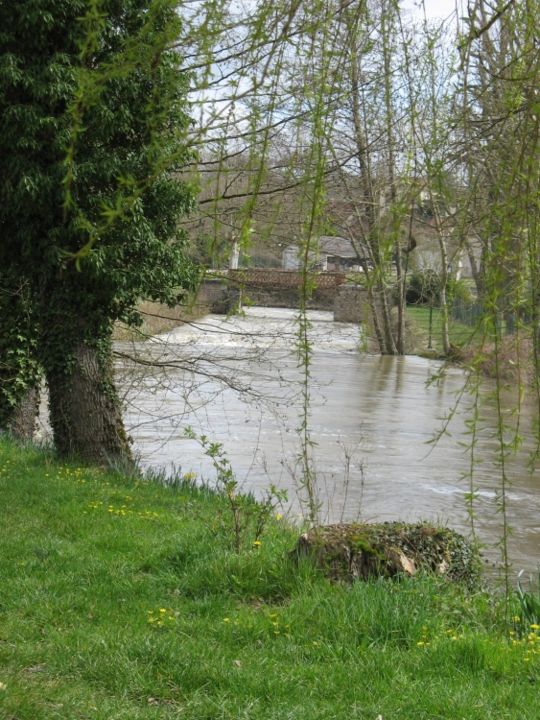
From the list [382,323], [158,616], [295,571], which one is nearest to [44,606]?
[158,616]

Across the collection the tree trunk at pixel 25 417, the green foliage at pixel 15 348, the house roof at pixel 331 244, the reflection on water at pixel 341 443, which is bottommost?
the reflection on water at pixel 341 443

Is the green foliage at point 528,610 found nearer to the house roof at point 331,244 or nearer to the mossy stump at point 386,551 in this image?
the mossy stump at point 386,551

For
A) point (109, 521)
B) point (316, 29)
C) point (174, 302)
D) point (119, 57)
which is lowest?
point (109, 521)

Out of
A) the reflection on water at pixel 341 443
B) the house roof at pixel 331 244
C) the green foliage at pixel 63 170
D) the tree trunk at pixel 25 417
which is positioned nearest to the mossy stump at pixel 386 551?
the house roof at pixel 331 244

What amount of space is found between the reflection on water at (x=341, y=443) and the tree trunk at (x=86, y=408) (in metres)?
1.20

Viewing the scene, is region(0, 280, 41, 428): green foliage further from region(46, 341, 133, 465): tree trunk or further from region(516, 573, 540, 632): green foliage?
region(516, 573, 540, 632): green foliage

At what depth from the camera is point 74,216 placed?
878cm

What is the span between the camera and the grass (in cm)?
395

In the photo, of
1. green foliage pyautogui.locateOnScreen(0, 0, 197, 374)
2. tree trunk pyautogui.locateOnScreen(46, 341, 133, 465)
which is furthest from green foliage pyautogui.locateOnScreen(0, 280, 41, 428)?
tree trunk pyautogui.locateOnScreen(46, 341, 133, 465)

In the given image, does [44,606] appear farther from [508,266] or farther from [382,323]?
[382,323]

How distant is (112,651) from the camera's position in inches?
176

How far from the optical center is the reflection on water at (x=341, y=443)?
39.7 feet

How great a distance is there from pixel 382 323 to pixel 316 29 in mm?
30860

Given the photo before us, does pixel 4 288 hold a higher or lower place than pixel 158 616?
higher
